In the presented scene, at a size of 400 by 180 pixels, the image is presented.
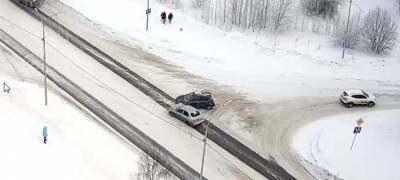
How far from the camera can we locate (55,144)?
3972cm

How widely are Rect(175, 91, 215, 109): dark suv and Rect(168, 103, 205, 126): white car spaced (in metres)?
1.42

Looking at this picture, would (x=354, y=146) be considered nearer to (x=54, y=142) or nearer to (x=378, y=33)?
(x=378, y=33)

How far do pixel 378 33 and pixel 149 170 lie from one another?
32.2 metres

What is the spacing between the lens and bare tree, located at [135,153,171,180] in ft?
109

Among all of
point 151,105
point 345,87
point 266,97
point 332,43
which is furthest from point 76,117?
point 332,43

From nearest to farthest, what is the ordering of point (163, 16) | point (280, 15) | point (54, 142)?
1. point (54, 142)
2. point (163, 16)
3. point (280, 15)

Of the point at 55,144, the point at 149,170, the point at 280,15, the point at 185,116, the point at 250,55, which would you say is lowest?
the point at 55,144

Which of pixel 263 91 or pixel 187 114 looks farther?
pixel 263 91

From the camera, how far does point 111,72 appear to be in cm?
4953

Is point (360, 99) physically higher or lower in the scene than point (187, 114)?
higher

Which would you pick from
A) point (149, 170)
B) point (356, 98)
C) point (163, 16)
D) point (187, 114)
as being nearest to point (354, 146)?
point (356, 98)

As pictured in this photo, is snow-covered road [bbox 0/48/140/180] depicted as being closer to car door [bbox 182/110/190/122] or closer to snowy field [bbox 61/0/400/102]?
car door [bbox 182/110/190/122]

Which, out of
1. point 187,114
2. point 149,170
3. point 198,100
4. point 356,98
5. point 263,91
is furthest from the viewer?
point 263,91

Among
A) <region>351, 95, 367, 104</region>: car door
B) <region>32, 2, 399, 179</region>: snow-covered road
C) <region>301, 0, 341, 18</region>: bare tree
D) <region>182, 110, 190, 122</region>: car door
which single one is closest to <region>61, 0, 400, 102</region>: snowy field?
<region>32, 2, 399, 179</region>: snow-covered road
